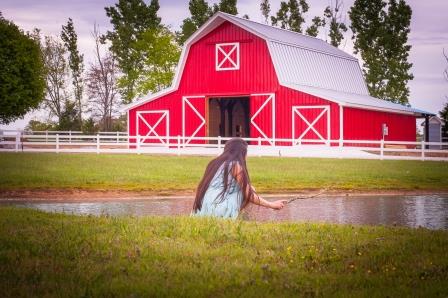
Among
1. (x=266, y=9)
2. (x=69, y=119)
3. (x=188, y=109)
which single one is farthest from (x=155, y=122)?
(x=266, y=9)

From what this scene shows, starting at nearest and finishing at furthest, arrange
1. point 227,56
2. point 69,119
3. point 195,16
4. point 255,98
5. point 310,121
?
point 310,121 < point 255,98 < point 227,56 < point 69,119 < point 195,16

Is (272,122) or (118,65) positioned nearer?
(272,122)

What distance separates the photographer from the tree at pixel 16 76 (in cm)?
3619

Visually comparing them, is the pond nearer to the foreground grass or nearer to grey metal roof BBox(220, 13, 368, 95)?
the foreground grass

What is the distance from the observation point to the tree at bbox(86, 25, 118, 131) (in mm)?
54156

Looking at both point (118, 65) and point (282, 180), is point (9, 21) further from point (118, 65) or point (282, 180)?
point (282, 180)

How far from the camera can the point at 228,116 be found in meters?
36.5

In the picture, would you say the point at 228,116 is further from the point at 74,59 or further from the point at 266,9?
the point at 266,9

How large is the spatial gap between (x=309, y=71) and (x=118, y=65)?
2466cm

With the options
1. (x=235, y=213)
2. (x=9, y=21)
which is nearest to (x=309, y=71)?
(x=9, y=21)

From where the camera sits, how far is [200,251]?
254 inches

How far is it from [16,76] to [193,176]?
937 inches

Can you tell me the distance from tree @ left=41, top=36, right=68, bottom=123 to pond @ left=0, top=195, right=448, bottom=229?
A: 128 feet

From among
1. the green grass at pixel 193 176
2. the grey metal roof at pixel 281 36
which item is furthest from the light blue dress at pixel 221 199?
the grey metal roof at pixel 281 36
